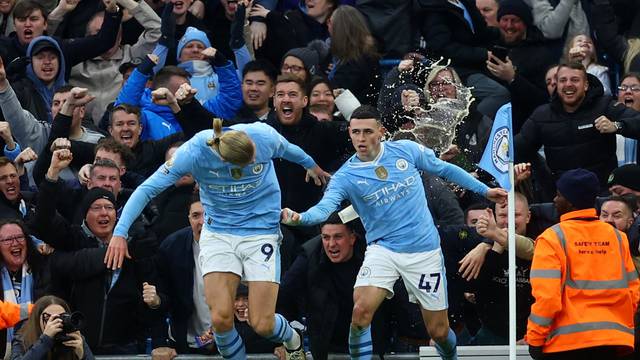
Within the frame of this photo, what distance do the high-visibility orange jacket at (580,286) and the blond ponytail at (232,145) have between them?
2.64 m

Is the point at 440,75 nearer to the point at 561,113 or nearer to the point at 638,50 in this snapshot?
the point at 561,113

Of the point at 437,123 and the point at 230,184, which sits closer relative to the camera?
the point at 230,184

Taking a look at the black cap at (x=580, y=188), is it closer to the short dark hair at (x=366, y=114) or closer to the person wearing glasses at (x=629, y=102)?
the short dark hair at (x=366, y=114)

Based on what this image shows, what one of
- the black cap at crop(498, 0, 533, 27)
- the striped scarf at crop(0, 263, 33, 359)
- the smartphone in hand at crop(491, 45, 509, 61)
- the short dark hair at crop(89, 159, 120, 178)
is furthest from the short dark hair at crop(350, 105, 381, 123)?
the black cap at crop(498, 0, 533, 27)

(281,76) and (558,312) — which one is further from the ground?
(281,76)

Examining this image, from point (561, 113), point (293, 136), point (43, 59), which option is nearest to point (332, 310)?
point (293, 136)

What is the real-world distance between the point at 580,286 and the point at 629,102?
5.21m

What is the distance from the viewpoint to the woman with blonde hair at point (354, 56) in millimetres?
17125

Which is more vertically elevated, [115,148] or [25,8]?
[25,8]

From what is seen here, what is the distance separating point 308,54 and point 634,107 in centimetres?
345

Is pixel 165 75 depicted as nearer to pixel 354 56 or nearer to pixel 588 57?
pixel 354 56

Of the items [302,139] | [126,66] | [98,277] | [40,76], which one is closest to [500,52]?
[302,139]

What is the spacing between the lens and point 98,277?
1423 cm

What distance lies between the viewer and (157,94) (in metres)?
15.3
